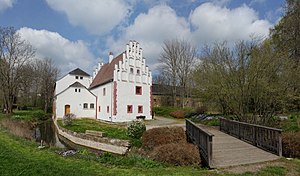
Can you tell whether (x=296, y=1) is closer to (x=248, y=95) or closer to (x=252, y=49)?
(x=252, y=49)

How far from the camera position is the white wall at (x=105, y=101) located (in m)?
27.5

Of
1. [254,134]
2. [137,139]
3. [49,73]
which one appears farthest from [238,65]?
[49,73]

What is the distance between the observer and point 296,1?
23.8m

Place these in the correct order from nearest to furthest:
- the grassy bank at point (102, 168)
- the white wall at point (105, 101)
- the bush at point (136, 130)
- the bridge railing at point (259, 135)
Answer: the grassy bank at point (102, 168)
the bridge railing at point (259, 135)
the bush at point (136, 130)
the white wall at point (105, 101)

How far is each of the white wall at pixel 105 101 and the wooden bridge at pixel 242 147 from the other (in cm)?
1693

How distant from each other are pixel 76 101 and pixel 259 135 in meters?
27.9

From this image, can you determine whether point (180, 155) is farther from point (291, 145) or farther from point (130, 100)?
point (130, 100)

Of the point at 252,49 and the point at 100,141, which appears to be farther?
the point at 100,141

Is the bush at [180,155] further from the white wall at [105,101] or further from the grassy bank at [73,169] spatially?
the white wall at [105,101]

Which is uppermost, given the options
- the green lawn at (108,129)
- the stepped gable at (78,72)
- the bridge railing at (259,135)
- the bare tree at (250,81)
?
the stepped gable at (78,72)

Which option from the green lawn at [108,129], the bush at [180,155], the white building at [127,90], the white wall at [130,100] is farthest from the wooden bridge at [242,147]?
the white building at [127,90]

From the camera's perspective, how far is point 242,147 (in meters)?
9.78

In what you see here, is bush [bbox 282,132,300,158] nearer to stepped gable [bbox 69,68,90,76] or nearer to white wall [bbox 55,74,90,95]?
white wall [bbox 55,74,90,95]

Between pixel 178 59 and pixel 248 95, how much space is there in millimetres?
27036
